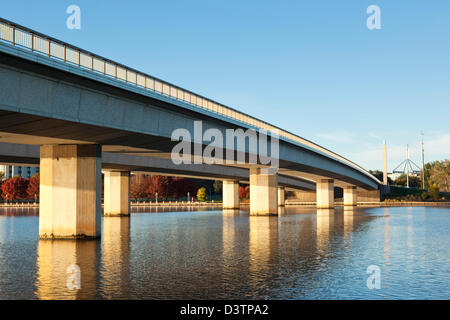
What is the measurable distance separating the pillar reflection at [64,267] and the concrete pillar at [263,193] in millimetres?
33857

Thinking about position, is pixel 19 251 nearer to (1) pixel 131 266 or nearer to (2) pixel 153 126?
(1) pixel 131 266

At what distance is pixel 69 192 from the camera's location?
96.9ft

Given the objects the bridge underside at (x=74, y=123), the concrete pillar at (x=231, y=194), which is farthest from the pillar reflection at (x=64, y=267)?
the concrete pillar at (x=231, y=194)

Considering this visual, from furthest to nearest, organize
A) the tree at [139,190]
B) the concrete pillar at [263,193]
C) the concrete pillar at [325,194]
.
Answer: the tree at [139,190], the concrete pillar at [325,194], the concrete pillar at [263,193]

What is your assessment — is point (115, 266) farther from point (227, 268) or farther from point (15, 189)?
point (15, 189)

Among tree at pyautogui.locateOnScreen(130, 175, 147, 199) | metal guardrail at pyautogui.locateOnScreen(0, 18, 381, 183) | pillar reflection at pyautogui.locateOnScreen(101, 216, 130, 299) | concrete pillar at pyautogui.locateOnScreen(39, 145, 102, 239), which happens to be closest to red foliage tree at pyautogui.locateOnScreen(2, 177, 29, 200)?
tree at pyautogui.locateOnScreen(130, 175, 147, 199)

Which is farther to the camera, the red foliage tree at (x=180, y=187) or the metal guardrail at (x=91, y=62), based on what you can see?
the red foliage tree at (x=180, y=187)

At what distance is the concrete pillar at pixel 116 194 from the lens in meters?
61.7

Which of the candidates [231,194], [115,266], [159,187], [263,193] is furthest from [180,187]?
[115,266]

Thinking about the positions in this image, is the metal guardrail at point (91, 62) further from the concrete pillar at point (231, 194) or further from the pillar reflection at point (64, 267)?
the concrete pillar at point (231, 194)


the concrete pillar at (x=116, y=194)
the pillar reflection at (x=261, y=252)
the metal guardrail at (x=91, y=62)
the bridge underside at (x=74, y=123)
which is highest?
the metal guardrail at (x=91, y=62)

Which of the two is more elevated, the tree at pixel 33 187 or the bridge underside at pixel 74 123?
the bridge underside at pixel 74 123

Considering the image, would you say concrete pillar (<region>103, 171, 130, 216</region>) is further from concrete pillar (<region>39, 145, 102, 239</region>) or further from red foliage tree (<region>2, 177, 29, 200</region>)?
red foliage tree (<region>2, 177, 29, 200</region>)
